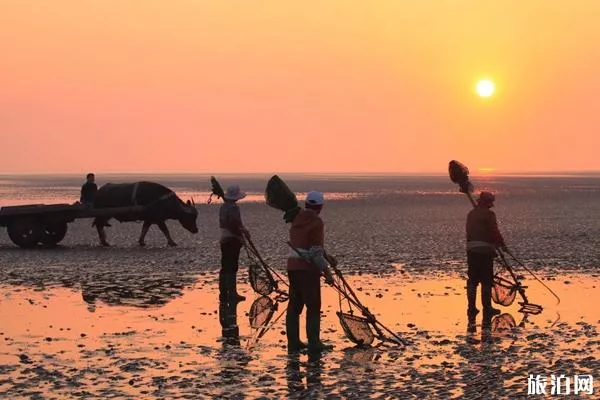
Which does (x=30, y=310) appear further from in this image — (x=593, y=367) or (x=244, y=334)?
(x=593, y=367)

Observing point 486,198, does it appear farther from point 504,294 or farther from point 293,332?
point 293,332

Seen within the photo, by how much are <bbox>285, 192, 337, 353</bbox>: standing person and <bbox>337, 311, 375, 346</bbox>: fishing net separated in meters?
0.36

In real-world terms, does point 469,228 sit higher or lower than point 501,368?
higher

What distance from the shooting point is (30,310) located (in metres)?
16.4

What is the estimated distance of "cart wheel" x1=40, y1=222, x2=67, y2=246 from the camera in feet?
101

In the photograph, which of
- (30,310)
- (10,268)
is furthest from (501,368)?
(10,268)

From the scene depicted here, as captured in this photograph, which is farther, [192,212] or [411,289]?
[192,212]

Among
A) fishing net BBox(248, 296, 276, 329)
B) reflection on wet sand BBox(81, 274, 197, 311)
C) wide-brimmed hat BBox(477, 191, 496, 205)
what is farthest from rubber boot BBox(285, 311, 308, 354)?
reflection on wet sand BBox(81, 274, 197, 311)

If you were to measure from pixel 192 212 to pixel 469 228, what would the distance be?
55.5 ft

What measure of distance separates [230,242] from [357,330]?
4663 millimetres

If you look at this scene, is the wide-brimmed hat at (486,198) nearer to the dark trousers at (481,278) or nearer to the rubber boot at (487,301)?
the dark trousers at (481,278)

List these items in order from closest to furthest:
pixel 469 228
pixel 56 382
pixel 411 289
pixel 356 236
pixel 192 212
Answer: pixel 56 382, pixel 469 228, pixel 411 289, pixel 192 212, pixel 356 236

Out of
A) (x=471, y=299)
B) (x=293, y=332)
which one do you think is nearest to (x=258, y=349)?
(x=293, y=332)

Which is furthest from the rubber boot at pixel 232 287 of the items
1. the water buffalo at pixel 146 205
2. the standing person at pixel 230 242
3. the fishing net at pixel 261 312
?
the water buffalo at pixel 146 205
